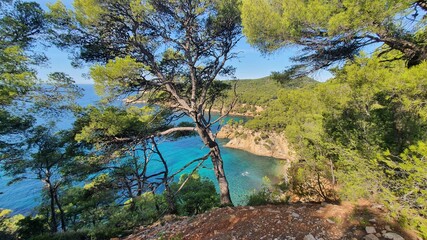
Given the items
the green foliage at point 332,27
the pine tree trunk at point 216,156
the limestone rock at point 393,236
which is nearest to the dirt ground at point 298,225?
the limestone rock at point 393,236

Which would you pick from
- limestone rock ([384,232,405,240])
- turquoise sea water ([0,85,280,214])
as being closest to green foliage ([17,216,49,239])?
turquoise sea water ([0,85,280,214])

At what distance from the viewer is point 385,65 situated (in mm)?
4602

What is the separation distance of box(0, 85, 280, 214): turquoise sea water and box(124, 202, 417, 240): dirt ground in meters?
8.33

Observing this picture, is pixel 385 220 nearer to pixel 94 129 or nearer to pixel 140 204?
pixel 94 129

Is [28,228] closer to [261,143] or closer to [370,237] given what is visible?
[370,237]

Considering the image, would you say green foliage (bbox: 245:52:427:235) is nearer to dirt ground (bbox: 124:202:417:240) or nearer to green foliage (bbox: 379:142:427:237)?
dirt ground (bbox: 124:202:417:240)

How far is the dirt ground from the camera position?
2467 mm

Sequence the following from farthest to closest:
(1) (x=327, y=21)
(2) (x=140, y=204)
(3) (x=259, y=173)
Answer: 1. (3) (x=259, y=173)
2. (2) (x=140, y=204)
3. (1) (x=327, y=21)

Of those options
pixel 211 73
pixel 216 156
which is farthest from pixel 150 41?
pixel 216 156

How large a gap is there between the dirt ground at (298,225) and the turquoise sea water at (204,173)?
8328 millimetres

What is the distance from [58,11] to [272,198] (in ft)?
20.2

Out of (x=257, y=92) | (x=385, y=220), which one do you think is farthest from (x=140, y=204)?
(x=257, y=92)

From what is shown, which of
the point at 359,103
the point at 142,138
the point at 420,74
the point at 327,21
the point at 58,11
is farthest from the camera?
the point at 359,103

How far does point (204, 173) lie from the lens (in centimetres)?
2478
